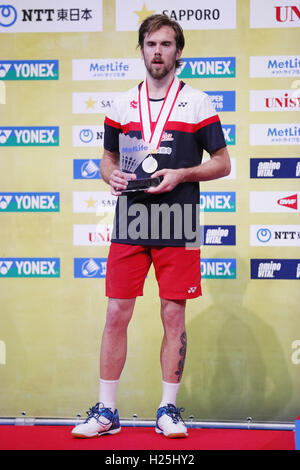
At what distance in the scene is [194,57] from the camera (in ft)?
10.1

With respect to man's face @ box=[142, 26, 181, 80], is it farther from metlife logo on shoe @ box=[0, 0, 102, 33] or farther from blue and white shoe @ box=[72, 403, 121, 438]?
blue and white shoe @ box=[72, 403, 121, 438]

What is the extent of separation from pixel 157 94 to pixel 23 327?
1.51 m

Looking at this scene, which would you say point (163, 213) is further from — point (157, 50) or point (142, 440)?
point (142, 440)

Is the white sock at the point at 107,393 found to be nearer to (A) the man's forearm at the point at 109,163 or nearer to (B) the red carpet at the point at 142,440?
(B) the red carpet at the point at 142,440

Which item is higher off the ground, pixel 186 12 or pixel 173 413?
pixel 186 12

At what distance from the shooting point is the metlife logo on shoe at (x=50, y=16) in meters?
3.12

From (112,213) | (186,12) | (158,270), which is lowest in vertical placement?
(158,270)

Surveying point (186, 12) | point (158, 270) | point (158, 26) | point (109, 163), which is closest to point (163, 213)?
point (158, 270)

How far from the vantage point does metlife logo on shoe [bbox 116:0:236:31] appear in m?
3.06

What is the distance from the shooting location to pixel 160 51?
248 centimetres

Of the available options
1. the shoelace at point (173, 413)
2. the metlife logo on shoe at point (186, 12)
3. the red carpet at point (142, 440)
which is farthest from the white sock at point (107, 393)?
the metlife logo on shoe at point (186, 12)

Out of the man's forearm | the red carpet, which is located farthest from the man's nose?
the red carpet

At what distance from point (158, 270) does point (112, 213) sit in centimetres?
74
